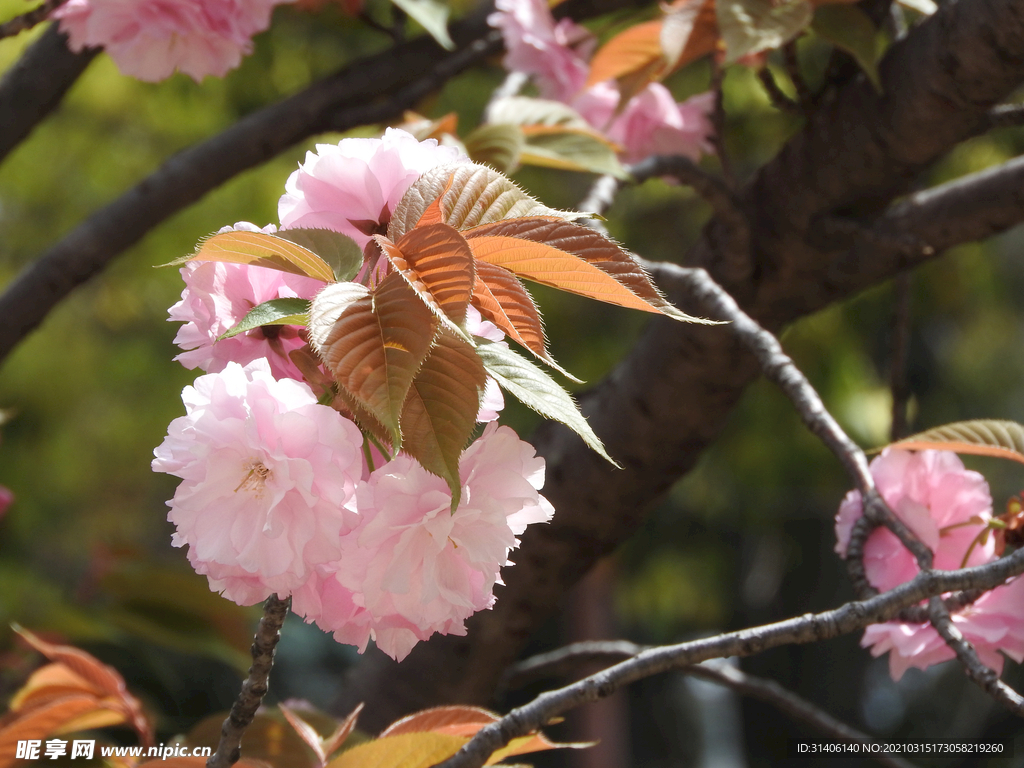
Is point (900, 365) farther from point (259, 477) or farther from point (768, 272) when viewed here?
point (259, 477)

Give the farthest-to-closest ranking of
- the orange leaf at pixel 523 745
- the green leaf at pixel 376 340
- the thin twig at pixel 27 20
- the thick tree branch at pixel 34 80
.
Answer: the thick tree branch at pixel 34 80, the thin twig at pixel 27 20, the orange leaf at pixel 523 745, the green leaf at pixel 376 340

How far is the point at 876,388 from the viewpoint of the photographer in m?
2.57

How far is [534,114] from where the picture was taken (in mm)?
848

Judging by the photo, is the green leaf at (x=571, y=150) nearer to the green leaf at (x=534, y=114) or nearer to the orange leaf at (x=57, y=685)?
Result: the green leaf at (x=534, y=114)

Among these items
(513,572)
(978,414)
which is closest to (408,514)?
(513,572)

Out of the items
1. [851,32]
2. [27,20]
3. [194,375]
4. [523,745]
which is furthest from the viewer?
[194,375]

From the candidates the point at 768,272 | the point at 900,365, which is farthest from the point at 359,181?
the point at 900,365

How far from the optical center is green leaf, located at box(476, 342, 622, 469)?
334 millimetres

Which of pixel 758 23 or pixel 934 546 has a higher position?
pixel 758 23

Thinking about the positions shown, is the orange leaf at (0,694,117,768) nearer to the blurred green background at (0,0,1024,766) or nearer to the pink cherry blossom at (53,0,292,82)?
the blurred green background at (0,0,1024,766)

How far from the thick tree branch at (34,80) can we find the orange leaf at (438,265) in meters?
0.68

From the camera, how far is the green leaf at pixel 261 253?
0.35 metres

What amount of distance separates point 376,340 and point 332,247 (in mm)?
70

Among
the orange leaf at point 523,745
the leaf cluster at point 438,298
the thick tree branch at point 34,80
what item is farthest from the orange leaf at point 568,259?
the thick tree branch at point 34,80
